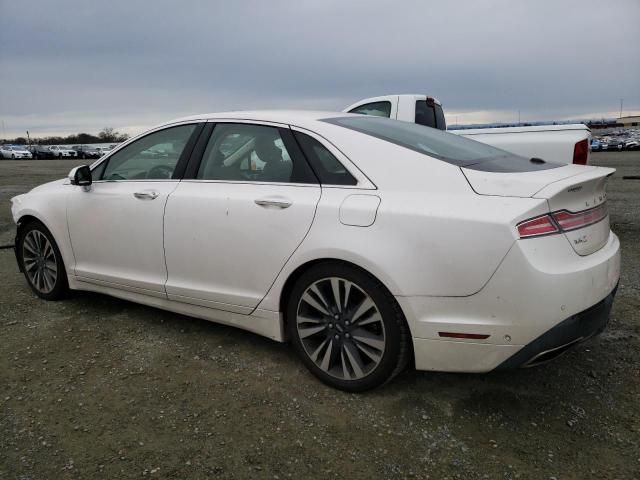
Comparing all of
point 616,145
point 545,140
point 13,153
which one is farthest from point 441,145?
point 13,153

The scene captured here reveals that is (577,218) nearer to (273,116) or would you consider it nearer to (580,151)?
(273,116)

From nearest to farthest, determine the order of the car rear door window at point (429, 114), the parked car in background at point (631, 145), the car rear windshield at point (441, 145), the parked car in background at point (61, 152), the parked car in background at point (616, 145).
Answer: the car rear windshield at point (441, 145), the car rear door window at point (429, 114), the parked car in background at point (631, 145), the parked car in background at point (616, 145), the parked car in background at point (61, 152)

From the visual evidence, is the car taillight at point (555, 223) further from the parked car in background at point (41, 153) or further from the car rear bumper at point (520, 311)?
the parked car in background at point (41, 153)

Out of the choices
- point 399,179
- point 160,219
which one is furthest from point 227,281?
point 399,179

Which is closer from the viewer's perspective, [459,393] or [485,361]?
[485,361]

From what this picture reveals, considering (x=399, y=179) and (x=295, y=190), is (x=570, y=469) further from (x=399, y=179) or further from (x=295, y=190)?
(x=295, y=190)

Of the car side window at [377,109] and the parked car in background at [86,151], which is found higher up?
the car side window at [377,109]

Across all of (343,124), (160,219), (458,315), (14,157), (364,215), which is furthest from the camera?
(14,157)

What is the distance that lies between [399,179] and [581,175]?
0.92 m

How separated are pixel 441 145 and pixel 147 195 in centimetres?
194

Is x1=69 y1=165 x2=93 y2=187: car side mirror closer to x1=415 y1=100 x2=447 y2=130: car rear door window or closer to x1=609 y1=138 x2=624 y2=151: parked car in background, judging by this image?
x1=415 y1=100 x2=447 y2=130: car rear door window

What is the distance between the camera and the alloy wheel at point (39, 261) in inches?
169

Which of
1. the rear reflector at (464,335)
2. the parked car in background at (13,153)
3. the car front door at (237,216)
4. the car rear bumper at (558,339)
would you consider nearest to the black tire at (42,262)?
the car front door at (237,216)

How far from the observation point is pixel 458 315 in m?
2.43
